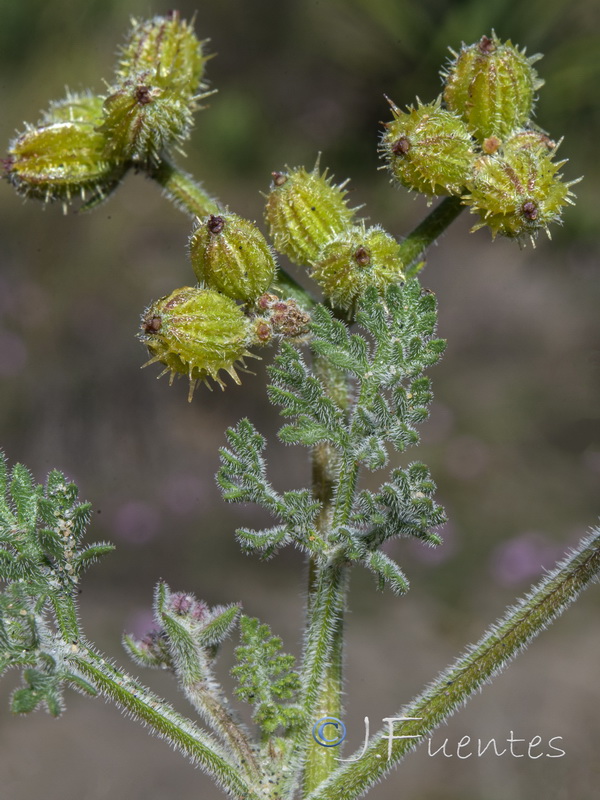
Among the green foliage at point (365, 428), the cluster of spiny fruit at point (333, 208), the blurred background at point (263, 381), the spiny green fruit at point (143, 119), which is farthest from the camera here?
the blurred background at point (263, 381)

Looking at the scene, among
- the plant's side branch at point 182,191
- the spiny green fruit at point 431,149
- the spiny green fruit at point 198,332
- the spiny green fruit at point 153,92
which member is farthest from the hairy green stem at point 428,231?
the spiny green fruit at point 153,92

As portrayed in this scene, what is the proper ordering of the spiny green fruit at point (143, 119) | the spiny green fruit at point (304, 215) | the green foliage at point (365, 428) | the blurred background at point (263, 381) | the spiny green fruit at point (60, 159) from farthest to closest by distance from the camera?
the blurred background at point (263, 381) → the spiny green fruit at point (60, 159) → the spiny green fruit at point (143, 119) → the spiny green fruit at point (304, 215) → the green foliage at point (365, 428)

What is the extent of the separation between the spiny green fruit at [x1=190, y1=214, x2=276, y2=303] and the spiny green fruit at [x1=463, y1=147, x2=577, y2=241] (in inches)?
19.2

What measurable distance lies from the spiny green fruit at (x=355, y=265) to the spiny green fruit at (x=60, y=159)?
2.30ft

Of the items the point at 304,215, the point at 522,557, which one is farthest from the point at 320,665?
the point at 522,557

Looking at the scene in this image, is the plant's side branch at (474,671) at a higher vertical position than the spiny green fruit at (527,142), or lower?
lower

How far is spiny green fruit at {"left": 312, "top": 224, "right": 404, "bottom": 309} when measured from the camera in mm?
1763

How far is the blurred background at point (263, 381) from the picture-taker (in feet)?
14.0

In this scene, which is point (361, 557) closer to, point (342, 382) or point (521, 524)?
point (342, 382)

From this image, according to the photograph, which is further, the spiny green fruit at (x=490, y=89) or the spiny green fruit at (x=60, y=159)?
the spiny green fruit at (x=60, y=159)

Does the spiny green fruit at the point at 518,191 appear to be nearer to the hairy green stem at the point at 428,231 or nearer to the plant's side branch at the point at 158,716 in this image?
the hairy green stem at the point at 428,231

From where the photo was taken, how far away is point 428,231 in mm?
1984

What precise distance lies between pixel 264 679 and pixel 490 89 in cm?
143

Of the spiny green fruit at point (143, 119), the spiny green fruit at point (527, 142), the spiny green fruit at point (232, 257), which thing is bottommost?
the spiny green fruit at point (527, 142)
